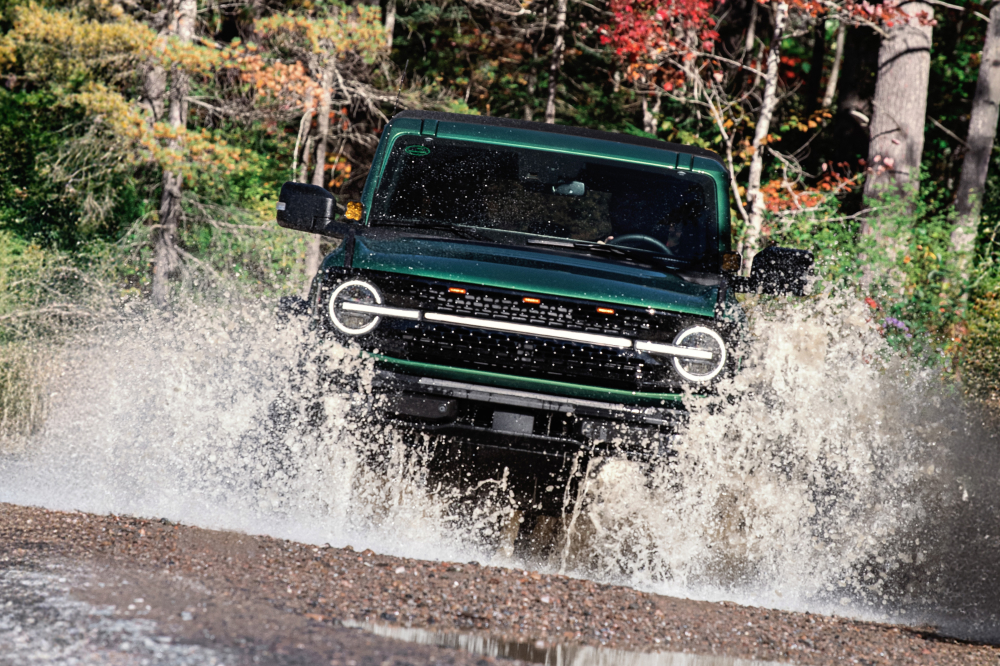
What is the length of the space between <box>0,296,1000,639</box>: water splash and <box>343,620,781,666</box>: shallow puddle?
39.7 inches

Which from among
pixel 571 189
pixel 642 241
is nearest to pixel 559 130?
pixel 571 189

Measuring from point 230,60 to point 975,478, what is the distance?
12.1 meters

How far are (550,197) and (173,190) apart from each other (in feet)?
38.2

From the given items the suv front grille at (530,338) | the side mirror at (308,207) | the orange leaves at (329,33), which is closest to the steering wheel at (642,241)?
the suv front grille at (530,338)

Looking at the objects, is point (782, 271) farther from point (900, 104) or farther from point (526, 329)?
point (900, 104)

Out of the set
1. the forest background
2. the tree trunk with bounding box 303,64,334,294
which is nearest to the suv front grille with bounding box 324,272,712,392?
the forest background

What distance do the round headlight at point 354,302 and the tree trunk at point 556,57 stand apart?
17164 mm

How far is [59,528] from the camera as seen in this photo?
4.73m

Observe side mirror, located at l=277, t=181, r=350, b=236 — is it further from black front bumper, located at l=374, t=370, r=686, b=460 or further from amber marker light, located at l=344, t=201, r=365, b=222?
black front bumper, located at l=374, t=370, r=686, b=460

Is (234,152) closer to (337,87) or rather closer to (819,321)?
(337,87)

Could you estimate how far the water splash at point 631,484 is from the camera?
4.77 m

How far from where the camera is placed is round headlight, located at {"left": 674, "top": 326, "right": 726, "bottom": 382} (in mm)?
4816

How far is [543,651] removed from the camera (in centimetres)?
370

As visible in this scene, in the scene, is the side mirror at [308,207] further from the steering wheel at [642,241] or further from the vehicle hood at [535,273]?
the steering wheel at [642,241]
